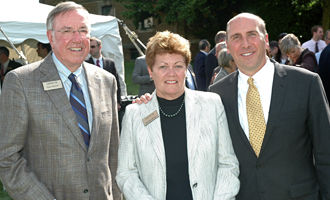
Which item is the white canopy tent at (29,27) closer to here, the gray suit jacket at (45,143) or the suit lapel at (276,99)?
the gray suit jacket at (45,143)

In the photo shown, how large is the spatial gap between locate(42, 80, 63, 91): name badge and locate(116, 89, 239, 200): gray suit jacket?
1.72ft

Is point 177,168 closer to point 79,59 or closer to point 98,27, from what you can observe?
point 79,59

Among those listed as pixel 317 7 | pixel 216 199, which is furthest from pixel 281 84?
pixel 317 7

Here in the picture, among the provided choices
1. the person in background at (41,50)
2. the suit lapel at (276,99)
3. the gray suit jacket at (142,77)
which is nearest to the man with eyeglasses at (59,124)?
the suit lapel at (276,99)

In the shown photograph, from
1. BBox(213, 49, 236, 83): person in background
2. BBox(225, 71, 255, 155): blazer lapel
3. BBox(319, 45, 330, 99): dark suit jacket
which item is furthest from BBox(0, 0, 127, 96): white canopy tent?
BBox(225, 71, 255, 155): blazer lapel

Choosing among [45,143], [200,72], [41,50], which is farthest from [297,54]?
[41,50]

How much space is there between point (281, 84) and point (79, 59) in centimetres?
147

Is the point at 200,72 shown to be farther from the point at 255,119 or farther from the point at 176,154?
the point at 176,154

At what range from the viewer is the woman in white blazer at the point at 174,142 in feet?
6.84

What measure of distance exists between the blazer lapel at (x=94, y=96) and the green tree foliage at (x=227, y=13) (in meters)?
16.9

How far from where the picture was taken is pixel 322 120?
83.1 inches

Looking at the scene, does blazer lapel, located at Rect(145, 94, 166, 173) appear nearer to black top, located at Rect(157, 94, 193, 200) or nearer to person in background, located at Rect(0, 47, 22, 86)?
black top, located at Rect(157, 94, 193, 200)

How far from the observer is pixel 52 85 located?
86.5 inches

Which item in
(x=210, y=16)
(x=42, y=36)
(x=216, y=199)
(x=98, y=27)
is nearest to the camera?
(x=216, y=199)
